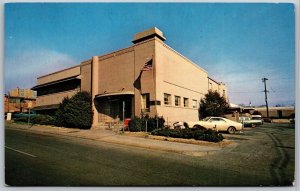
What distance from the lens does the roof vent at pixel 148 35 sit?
18391 mm

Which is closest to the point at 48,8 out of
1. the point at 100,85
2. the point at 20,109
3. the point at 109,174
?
the point at 109,174

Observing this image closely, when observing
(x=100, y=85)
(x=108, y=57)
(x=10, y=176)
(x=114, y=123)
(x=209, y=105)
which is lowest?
(x=10, y=176)

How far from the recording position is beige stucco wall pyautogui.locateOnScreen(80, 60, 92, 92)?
78.6 feet

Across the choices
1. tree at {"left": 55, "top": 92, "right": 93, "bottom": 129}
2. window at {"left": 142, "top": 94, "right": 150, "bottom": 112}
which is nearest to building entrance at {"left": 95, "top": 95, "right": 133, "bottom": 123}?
tree at {"left": 55, "top": 92, "right": 93, "bottom": 129}

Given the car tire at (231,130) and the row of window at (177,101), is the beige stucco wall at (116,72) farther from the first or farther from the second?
the car tire at (231,130)

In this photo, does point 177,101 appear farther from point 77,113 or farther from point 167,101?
point 77,113

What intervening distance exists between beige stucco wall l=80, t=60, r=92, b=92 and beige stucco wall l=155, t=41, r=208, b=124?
834cm

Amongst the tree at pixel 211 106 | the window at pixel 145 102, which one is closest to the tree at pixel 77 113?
the window at pixel 145 102

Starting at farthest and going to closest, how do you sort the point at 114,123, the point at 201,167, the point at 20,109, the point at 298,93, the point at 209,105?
1. the point at 20,109
2. the point at 209,105
3. the point at 114,123
4. the point at 298,93
5. the point at 201,167

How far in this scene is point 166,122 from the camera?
19078mm

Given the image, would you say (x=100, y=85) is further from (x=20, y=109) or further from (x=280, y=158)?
(x=20, y=109)

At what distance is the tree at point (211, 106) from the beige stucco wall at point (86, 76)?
12889mm

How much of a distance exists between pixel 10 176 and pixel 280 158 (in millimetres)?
9146

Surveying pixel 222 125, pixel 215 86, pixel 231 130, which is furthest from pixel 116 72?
pixel 215 86
